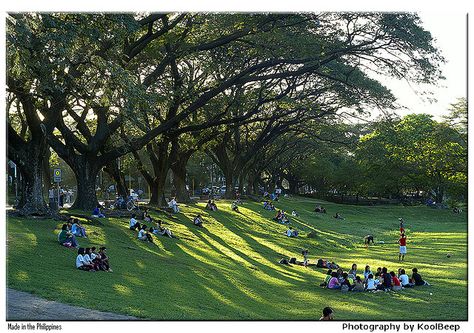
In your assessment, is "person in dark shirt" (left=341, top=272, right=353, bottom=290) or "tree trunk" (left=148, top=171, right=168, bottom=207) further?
"tree trunk" (left=148, top=171, right=168, bottom=207)

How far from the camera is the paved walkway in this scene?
12.3 m

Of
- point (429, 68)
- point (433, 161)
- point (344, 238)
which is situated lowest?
point (344, 238)

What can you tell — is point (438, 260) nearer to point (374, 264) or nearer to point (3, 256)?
point (374, 264)

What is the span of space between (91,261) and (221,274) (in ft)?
15.3

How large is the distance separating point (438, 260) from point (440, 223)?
968cm

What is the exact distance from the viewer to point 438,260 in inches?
1045

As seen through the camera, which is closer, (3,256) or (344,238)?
(3,256)

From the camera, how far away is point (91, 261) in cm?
1859

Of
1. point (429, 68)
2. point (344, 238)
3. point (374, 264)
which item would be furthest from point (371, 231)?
point (429, 68)

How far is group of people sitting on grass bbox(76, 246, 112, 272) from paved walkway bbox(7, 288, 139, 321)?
4.25m

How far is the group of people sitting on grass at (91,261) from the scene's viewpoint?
18.4m

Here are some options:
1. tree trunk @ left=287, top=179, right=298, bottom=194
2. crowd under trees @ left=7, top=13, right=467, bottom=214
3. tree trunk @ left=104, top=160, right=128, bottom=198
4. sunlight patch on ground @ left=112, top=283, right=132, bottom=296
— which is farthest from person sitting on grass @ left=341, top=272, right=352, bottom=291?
tree trunk @ left=287, top=179, right=298, bottom=194

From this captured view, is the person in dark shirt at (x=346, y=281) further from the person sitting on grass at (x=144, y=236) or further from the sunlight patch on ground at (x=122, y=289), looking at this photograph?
the person sitting on grass at (x=144, y=236)

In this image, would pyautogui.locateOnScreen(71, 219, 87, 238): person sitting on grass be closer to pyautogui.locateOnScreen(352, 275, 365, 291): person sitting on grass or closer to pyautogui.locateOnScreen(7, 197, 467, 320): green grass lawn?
pyautogui.locateOnScreen(7, 197, 467, 320): green grass lawn
